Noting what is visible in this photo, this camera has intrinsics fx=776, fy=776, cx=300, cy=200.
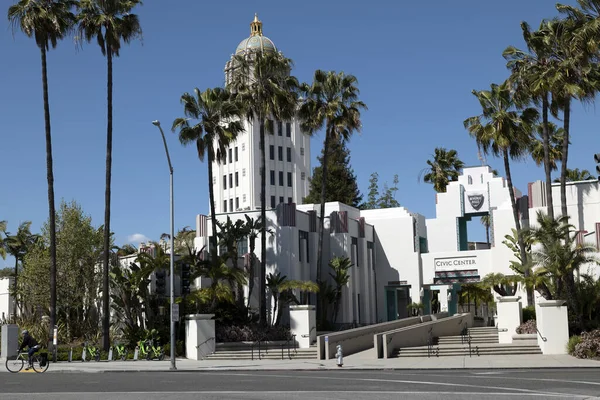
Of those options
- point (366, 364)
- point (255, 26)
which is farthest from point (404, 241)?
point (255, 26)

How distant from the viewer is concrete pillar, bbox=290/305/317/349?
4044cm

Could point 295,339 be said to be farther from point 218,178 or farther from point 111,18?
point 218,178

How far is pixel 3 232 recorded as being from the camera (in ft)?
227

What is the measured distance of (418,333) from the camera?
3884cm

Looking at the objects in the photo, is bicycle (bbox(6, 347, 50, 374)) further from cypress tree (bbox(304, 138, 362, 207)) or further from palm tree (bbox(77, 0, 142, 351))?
cypress tree (bbox(304, 138, 362, 207))

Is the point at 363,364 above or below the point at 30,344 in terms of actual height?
below

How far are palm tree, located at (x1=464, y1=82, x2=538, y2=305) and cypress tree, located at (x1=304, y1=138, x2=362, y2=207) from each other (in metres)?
36.9

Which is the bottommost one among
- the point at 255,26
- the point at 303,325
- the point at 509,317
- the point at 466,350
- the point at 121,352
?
the point at 466,350

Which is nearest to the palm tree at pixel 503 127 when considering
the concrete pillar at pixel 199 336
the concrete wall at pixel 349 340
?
the concrete wall at pixel 349 340

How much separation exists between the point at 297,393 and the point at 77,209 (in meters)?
36.6

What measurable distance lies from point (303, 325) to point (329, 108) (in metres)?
15.1

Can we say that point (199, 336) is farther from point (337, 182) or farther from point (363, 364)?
point (337, 182)

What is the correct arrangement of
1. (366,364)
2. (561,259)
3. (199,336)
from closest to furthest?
(366,364) → (561,259) → (199,336)

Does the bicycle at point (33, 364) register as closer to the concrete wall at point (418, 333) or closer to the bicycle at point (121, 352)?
the bicycle at point (121, 352)
